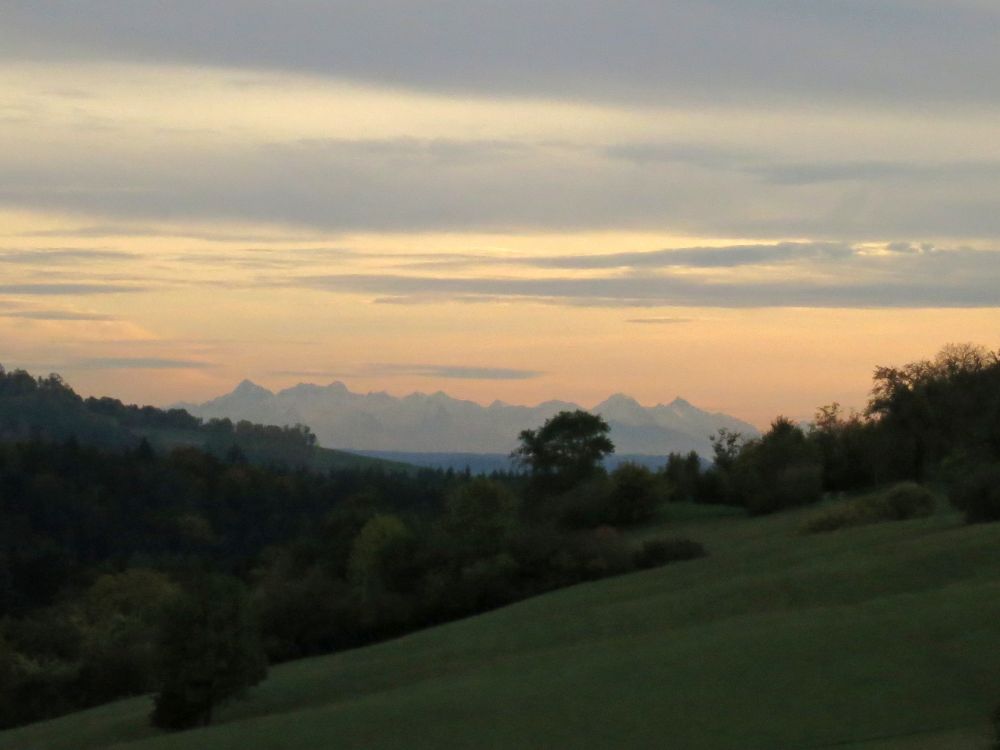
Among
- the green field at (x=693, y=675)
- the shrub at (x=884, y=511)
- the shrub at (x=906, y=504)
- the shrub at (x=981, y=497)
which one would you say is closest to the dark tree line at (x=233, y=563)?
the green field at (x=693, y=675)

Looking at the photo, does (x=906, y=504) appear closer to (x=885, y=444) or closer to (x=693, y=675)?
(x=885, y=444)

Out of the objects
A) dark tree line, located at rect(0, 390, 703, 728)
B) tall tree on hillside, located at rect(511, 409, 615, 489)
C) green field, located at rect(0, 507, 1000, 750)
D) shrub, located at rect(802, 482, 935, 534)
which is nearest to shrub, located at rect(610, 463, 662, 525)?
dark tree line, located at rect(0, 390, 703, 728)

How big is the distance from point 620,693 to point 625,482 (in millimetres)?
52740

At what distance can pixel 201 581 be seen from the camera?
34.3 m

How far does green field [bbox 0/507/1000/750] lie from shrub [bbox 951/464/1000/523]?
149 centimetres

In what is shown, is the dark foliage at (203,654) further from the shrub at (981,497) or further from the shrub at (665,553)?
the shrub at (665,553)

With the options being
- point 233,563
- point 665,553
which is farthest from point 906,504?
point 233,563

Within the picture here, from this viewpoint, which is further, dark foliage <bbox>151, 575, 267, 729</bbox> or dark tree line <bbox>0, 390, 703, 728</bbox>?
dark tree line <bbox>0, 390, 703, 728</bbox>

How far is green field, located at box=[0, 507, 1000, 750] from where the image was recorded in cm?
2203

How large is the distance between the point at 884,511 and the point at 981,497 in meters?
10.4

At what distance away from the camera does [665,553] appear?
56375 millimetres

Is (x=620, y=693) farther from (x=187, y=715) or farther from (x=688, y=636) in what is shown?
(x=187, y=715)

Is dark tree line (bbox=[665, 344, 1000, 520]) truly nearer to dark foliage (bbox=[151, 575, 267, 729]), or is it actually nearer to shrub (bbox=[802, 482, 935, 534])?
shrub (bbox=[802, 482, 935, 534])

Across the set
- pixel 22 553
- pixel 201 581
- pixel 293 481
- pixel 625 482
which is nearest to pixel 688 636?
pixel 201 581
